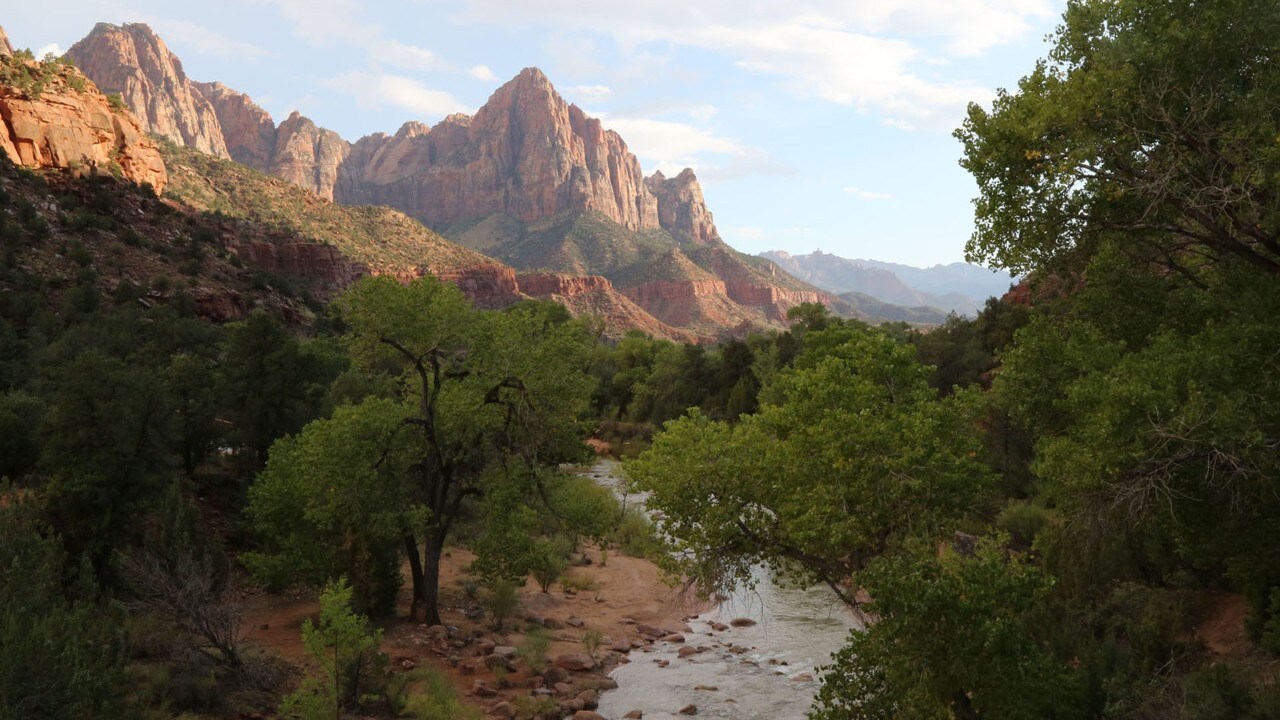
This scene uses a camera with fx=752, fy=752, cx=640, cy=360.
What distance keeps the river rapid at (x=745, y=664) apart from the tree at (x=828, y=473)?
3.97 meters

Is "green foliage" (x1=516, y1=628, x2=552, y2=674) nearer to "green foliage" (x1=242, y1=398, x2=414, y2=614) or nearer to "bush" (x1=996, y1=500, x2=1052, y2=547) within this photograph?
"green foliage" (x1=242, y1=398, x2=414, y2=614)

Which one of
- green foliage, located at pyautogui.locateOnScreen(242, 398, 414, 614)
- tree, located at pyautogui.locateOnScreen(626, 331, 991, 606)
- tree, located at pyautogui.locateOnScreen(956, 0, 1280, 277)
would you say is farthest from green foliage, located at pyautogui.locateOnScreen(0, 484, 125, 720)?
tree, located at pyautogui.locateOnScreen(956, 0, 1280, 277)

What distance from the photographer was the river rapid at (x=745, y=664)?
16641 mm

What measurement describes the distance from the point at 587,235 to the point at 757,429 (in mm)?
180586

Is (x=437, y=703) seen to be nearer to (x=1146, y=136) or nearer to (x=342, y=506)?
(x=342, y=506)

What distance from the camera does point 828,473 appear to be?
12.3 m

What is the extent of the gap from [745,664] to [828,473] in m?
9.28

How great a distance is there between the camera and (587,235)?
191125 millimetres

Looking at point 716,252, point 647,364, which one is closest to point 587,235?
point 716,252

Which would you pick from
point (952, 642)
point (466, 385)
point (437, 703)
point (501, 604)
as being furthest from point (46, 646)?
point (501, 604)

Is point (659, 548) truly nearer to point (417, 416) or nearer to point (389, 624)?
point (417, 416)

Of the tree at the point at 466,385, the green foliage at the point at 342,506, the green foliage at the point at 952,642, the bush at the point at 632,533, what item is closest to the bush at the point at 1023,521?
the bush at the point at 632,533

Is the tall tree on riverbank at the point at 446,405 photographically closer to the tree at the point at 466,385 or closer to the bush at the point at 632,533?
the tree at the point at 466,385

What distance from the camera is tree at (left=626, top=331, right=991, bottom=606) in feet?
38.7
